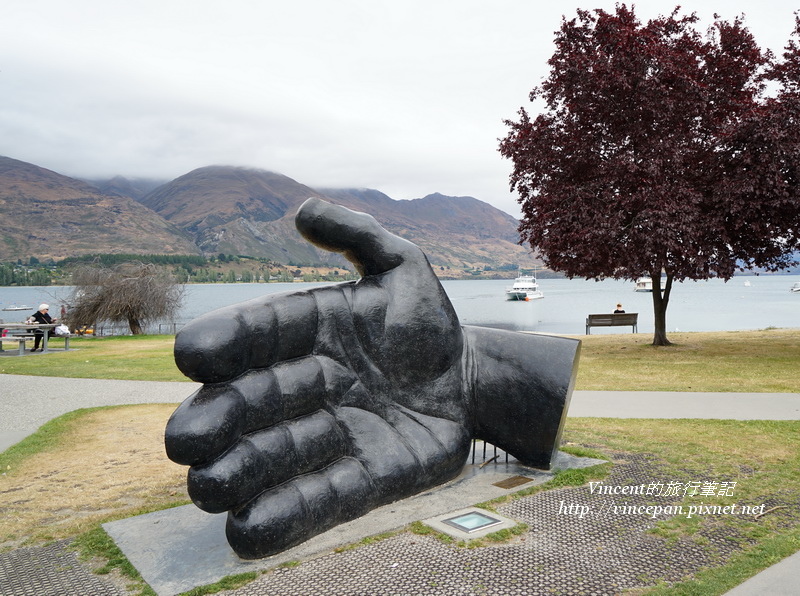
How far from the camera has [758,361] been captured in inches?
563

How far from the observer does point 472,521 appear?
4.93 metres

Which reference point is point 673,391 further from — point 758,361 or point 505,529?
point 505,529

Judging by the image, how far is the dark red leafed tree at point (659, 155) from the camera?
47.5ft

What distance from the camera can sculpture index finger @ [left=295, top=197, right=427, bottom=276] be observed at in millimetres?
5660

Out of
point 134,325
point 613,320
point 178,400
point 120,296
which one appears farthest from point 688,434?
point 134,325

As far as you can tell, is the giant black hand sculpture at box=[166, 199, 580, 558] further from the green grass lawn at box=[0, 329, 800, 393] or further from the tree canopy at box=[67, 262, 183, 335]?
the tree canopy at box=[67, 262, 183, 335]

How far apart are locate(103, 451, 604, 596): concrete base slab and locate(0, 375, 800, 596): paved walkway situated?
400cm

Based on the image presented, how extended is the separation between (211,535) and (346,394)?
5.08 feet

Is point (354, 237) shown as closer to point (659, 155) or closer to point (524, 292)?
point (659, 155)

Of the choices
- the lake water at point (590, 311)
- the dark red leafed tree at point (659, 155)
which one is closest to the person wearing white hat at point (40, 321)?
the lake water at point (590, 311)

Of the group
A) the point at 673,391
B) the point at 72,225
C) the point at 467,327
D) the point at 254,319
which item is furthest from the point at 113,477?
the point at 72,225

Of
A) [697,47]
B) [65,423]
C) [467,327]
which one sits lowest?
[65,423]

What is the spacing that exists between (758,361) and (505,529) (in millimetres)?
12154

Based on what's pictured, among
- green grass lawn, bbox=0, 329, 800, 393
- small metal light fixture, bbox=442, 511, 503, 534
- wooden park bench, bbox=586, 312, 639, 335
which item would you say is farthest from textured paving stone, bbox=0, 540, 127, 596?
wooden park bench, bbox=586, 312, 639, 335
